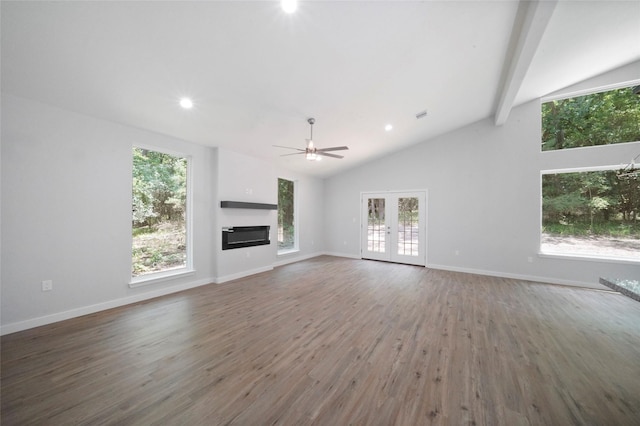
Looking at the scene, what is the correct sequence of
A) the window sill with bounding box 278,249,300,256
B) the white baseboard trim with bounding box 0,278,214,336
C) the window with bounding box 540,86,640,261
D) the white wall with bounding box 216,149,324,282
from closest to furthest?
the white baseboard trim with bounding box 0,278,214,336
the window with bounding box 540,86,640,261
the white wall with bounding box 216,149,324,282
the window sill with bounding box 278,249,300,256

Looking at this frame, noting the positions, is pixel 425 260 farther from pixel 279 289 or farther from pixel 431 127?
pixel 279 289

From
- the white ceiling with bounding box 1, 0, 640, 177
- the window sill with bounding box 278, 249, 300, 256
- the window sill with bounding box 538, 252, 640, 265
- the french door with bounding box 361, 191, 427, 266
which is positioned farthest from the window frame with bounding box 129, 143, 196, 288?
the window sill with bounding box 538, 252, 640, 265

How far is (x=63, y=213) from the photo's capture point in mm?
3037

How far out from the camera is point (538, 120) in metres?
4.98

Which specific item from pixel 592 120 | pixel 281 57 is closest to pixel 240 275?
pixel 281 57

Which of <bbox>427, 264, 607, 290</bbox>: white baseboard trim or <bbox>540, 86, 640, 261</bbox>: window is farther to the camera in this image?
<bbox>427, 264, 607, 290</bbox>: white baseboard trim

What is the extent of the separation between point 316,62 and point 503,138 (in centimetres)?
498

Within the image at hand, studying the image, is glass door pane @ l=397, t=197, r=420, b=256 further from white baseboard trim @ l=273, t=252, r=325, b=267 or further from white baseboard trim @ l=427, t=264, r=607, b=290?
white baseboard trim @ l=273, t=252, r=325, b=267

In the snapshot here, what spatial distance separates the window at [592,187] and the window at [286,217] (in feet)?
20.0

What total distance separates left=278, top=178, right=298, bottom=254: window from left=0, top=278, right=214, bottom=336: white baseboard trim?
2.77 metres

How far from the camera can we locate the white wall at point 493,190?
465cm

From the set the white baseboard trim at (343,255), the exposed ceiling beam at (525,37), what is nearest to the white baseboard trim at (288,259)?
the white baseboard trim at (343,255)

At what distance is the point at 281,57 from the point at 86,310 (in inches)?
Result: 169

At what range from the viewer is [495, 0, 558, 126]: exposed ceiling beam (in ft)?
7.89
